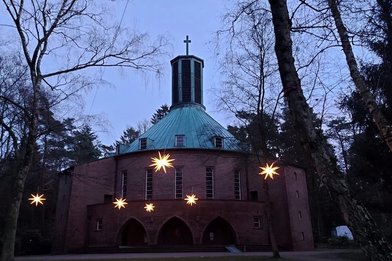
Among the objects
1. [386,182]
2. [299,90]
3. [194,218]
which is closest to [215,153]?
[194,218]

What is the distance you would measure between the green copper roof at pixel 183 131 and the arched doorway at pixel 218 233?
248 inches

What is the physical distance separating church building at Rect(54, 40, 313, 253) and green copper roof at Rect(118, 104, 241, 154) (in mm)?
97

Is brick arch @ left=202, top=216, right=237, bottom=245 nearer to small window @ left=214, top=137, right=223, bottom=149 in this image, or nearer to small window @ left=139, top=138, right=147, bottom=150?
small window @ left=214, top=137, right=223, bottom=149

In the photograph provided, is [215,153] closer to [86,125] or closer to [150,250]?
[150,250]

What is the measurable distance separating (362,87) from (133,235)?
27092 millimetres

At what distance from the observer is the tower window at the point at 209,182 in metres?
32.9

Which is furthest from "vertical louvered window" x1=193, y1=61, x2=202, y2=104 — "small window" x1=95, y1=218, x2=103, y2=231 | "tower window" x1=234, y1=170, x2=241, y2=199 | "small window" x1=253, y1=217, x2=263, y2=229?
"small window" x1=95, y1=218, x2=103, y2=231

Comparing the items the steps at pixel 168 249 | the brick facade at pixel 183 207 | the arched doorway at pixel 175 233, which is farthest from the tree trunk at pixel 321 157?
the arched doorway at pixel 175 233

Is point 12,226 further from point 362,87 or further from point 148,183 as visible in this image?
point 148,183

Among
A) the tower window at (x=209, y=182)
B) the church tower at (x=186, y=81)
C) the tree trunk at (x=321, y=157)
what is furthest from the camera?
the church tower at (x=186, y=81)

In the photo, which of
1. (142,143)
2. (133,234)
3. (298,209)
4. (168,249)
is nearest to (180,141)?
(142,143)

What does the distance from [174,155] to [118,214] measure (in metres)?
6.75

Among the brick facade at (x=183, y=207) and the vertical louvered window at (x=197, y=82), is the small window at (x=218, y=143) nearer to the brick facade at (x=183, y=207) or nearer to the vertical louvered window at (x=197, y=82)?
the brick facade at (x=183, y=207)

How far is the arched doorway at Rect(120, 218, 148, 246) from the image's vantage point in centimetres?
3180
